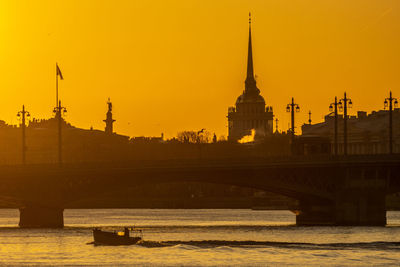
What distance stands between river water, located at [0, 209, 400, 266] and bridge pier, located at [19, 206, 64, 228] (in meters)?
1.61

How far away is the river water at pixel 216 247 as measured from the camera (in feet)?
418

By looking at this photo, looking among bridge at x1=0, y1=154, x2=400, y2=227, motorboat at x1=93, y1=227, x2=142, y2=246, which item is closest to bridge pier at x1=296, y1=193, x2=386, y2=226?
bridge at x1=0, y1=154, x2=400, y2=227

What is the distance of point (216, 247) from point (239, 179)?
2976 centimetres

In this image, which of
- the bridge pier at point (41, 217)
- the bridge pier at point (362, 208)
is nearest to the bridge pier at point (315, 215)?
the bridge pier at point (362, 208)

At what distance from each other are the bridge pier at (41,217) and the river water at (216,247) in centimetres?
161

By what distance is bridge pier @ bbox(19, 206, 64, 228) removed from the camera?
168 m

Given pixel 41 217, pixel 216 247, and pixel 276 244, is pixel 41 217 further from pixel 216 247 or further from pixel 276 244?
pixel 276 244

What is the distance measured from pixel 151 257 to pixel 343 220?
132ft

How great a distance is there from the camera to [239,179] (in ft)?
552

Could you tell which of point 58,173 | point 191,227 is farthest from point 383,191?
point 58,173

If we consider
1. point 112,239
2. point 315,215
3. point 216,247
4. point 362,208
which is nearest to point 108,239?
point 112,239

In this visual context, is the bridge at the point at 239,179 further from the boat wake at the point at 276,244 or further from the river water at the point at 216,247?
the boat wake at the point at 276,244

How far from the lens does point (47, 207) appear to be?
168m

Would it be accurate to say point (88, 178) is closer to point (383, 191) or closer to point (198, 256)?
point (383, 191)
